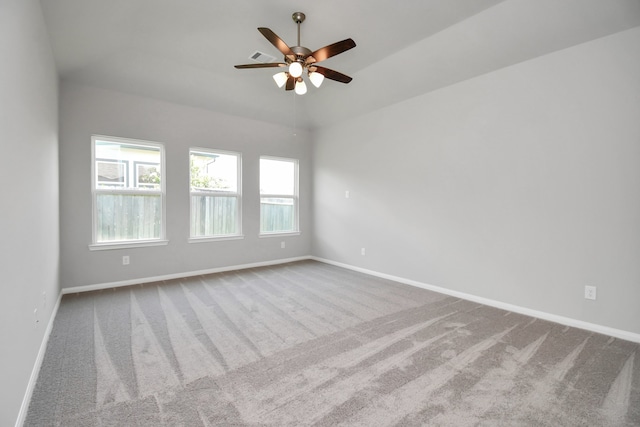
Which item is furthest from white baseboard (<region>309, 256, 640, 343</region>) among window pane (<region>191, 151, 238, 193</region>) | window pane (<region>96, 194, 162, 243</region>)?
window pane (<region>96, 194, 162, 243</region>)

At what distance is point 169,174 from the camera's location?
4570mm

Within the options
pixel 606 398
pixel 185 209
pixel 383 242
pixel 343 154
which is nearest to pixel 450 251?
pixel 383 242

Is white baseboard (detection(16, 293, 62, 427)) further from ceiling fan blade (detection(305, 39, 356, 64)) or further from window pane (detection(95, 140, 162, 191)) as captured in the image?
ceiling fan blade (detection(305, 39, 356, 64))

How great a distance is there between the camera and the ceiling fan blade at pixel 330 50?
2447mm

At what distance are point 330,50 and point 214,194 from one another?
3322mm

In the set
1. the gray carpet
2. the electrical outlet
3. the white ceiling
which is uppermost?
the white ceiling

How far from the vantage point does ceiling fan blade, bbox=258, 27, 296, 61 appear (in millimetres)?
2436

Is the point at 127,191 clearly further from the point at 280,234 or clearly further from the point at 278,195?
the point at 280,234

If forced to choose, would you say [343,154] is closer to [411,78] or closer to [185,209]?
[411,78]

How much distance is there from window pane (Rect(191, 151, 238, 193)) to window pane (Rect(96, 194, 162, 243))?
70cm

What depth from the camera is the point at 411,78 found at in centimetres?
399

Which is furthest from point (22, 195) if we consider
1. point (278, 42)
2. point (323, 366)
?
point (323, 366)

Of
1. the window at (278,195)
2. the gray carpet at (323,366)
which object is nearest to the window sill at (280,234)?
the window at (278,195)

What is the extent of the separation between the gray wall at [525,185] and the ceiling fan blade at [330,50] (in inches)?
82.1
